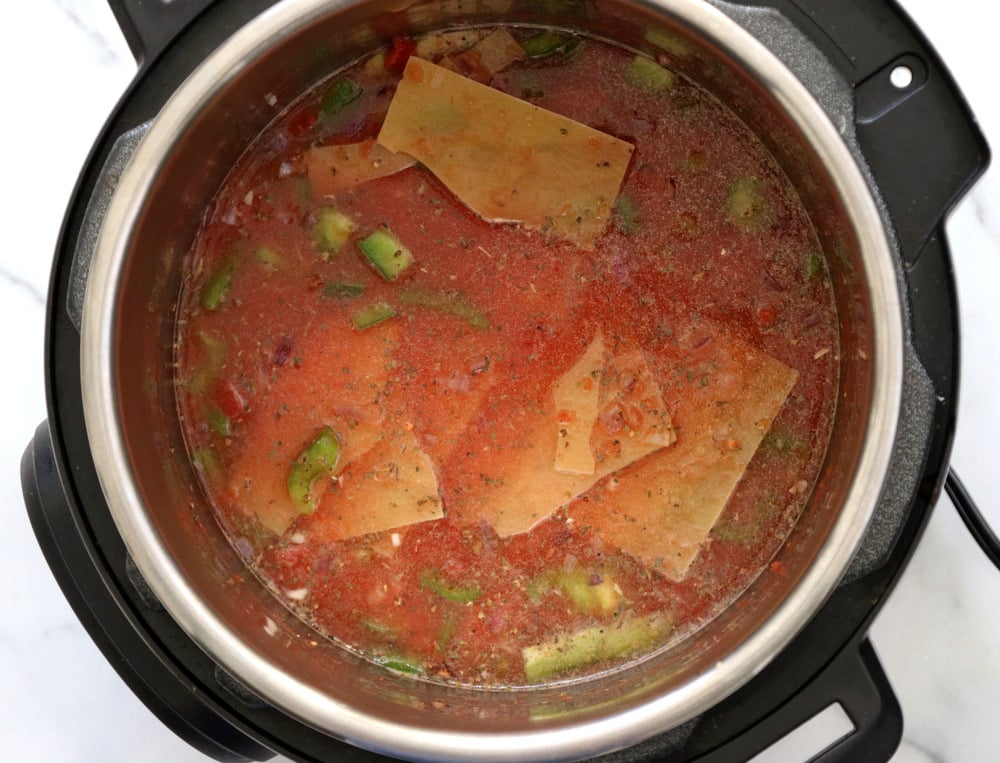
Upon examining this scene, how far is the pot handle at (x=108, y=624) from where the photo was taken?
1.13 meters

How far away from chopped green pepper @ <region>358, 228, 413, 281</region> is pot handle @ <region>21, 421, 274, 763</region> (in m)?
0.47

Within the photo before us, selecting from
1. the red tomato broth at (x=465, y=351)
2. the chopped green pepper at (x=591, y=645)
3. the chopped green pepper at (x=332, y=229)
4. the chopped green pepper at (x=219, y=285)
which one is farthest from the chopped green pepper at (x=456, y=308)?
the chopped green pepper at (x=591, y=645)

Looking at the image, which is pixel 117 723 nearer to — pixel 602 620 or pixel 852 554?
pixel 602 620

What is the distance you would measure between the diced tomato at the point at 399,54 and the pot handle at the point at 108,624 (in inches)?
25.7

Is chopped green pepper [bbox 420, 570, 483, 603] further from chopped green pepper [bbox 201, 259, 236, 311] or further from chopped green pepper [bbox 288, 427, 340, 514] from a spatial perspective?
chopped green pepper [bbox 201, 259, 236, 311]

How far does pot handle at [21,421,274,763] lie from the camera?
3.71 ft

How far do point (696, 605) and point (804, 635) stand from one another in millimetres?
212

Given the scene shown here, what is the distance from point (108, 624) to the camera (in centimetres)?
113

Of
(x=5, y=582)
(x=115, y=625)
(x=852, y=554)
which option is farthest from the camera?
(x=5, y=582)

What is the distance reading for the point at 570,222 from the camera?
1.26m

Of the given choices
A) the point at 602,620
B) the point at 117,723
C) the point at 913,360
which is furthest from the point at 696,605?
the point at 117,723

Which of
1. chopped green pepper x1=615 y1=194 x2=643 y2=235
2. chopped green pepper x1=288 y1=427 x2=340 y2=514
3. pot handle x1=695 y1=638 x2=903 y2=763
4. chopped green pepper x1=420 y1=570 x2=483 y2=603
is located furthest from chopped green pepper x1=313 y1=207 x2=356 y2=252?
pot handle x1=695 y1=638 x2=903 y2=763

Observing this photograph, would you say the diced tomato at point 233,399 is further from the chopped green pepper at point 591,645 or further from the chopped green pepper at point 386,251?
the chopped green pepper at point 591,645

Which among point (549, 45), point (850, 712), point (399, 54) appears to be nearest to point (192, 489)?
point (399, 54)
